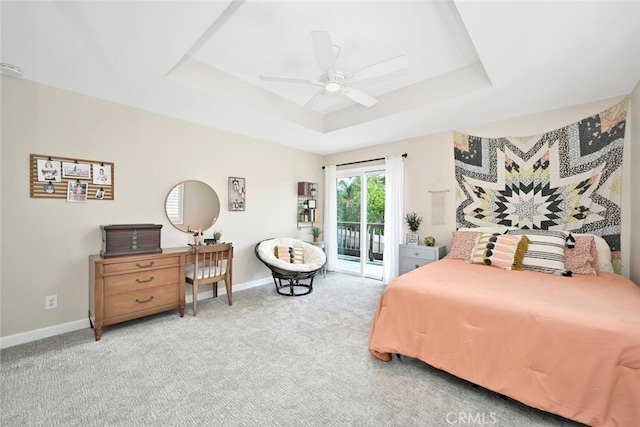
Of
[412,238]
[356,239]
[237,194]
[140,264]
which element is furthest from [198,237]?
[412,238]

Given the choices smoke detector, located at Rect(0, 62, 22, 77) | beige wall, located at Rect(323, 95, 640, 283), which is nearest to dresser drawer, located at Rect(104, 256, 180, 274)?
smoke detector, located at Rect(0, 62, 22, 77)

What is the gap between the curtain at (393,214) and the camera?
4277mm

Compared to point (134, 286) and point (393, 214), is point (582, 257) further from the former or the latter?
point (134, 286)

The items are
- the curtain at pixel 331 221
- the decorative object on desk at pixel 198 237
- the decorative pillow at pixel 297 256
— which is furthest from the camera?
the curtain at pixel 331 221

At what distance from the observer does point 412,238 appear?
407 cm

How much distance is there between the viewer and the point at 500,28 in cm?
179

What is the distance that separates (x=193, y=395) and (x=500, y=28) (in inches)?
126

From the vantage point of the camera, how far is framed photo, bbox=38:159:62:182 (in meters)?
2.51

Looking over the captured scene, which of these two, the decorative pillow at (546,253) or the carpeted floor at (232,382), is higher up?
the decorative pillow at (546,253)

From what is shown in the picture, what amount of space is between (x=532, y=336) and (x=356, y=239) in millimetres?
3670

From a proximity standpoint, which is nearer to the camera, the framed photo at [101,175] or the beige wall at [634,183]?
the beige wall at [634,183]

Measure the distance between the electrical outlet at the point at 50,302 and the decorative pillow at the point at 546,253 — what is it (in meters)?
4.62

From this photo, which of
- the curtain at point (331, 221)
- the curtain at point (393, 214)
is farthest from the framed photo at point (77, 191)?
the curtain at point (393, 214)

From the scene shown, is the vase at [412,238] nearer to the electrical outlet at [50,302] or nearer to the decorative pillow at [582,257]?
the decorative pillow at [582,257]
